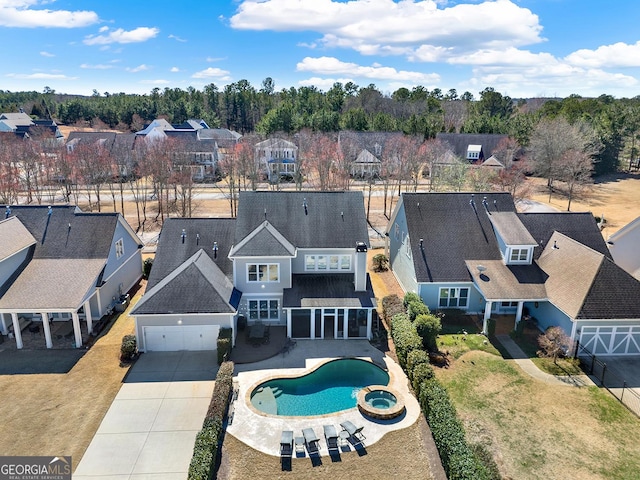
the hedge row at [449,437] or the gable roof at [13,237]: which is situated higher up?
the gable roof at [13,237]

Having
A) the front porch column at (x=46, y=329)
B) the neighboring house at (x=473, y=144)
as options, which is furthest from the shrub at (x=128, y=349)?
the neighboring house at (x=473, y=144)

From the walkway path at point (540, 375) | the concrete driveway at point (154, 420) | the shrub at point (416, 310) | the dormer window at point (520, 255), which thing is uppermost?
the dormer window at point (520, 255)

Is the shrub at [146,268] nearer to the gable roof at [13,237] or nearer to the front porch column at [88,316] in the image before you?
the gable roof at [13,237]

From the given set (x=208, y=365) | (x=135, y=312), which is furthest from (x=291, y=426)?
(x=135, y=312)

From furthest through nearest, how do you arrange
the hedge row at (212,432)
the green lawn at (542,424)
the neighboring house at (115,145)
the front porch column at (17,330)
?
the neighboring house at (115,145)
the front porch column at (17,330)
the green lawn at (542,424)
the hedge row at (212,432)

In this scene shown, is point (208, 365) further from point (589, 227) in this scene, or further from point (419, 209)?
point (589, 227)

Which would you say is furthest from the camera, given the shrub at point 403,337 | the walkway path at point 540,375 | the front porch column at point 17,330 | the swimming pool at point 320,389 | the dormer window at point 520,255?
the dormer window at point 520,255

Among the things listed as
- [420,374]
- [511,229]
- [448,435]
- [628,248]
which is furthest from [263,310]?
[628,248]
